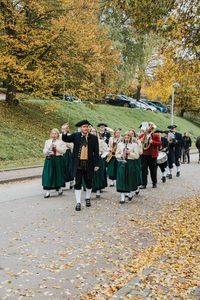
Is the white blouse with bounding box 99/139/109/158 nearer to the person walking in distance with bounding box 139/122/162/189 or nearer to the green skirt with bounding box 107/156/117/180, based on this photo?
the green skirt with bounding box 107/156/117/180

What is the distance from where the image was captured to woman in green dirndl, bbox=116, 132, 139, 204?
1223 centimetres

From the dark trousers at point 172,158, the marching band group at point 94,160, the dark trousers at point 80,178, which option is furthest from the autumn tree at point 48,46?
the dark trousers at point 80,178

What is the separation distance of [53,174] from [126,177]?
198cm

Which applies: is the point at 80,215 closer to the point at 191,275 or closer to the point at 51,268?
the point at 51,268

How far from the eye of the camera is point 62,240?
8.21m

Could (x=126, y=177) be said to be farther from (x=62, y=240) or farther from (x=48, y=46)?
(x=48, y=46)

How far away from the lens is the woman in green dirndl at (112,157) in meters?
15.0

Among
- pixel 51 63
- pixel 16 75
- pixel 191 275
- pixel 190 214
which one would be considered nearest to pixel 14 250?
pixel 191 275

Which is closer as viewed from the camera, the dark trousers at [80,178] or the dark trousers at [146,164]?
the dark trousers at [80,178]

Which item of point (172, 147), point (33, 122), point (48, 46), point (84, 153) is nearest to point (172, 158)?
point (172, 147)

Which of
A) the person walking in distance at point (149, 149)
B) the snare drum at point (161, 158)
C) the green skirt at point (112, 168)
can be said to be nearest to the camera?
the person walking in distance at point (149, 149)

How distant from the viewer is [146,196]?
13.7 m

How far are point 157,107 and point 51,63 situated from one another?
107 ft

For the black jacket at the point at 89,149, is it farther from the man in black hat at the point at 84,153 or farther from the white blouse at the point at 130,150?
the white blouse at the point at 130,150
